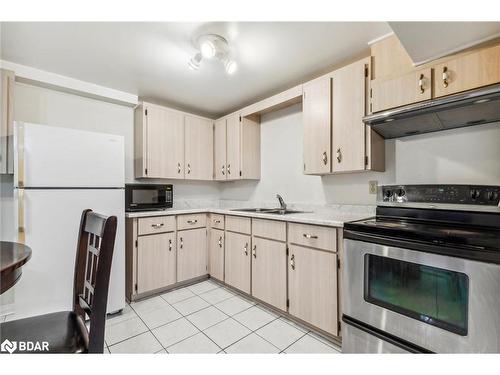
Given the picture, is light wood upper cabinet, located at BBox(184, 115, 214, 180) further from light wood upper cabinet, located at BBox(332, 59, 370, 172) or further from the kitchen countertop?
light wood upper cabinet, located at BBox(332, 59, 370, 172)

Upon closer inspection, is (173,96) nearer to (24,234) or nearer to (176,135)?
(176,135)

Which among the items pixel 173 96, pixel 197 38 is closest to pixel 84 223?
pixel 197 38

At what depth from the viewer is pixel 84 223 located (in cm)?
128

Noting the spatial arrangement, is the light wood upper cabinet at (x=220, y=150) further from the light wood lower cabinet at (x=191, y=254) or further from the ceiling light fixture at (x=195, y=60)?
the ceiling light fixture at (x=195, y=60)

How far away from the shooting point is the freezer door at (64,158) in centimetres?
176

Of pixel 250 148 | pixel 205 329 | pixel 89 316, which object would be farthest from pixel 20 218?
pixel 250 148

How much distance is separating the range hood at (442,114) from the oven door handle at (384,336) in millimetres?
1339

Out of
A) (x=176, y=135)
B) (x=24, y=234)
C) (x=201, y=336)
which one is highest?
(x=176, y=135)

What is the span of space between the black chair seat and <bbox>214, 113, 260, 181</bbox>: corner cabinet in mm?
2230

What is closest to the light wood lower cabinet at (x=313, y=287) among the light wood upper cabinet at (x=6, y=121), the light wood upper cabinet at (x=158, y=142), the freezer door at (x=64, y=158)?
the freezer door at (x=64, y=158)

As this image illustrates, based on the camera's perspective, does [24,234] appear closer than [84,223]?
No

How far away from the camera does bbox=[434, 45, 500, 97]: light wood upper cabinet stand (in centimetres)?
130

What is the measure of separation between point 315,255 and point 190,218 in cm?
158
